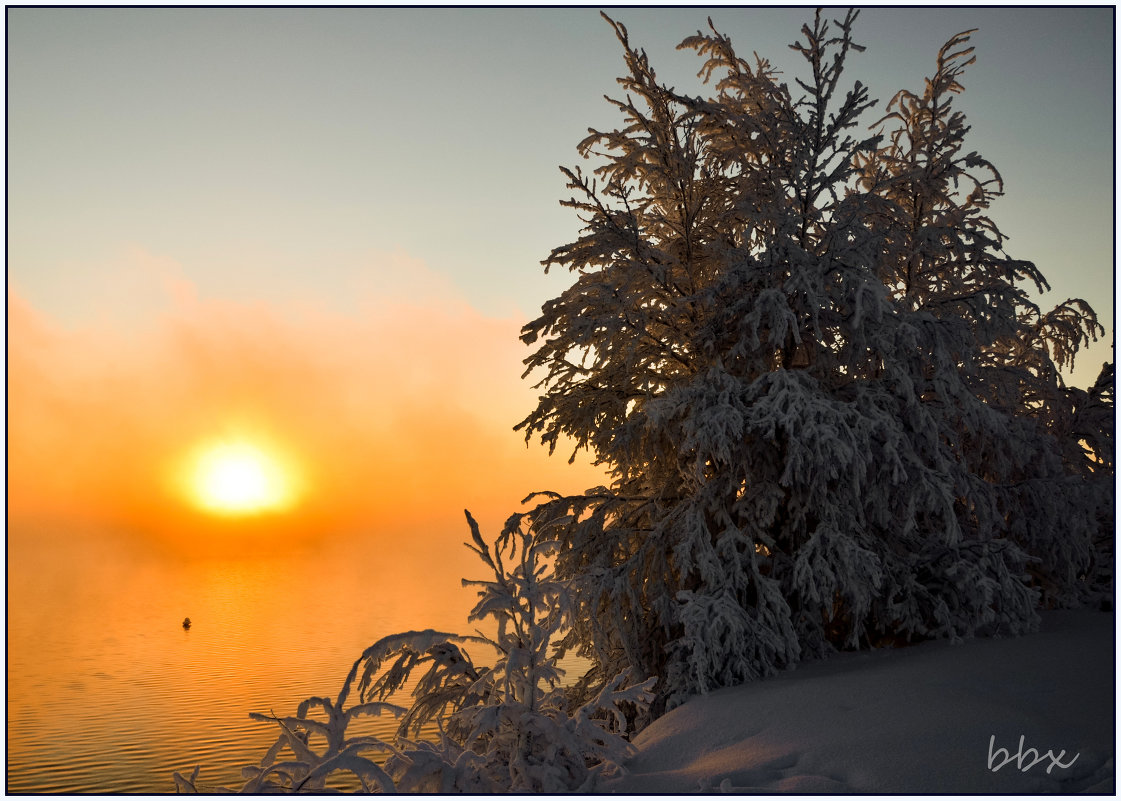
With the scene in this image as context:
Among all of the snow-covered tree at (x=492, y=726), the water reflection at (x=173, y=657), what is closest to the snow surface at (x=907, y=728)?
the snow-covered tree at (x=492, y=726)

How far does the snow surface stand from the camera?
192 inches

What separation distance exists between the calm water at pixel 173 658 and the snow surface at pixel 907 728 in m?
2.75

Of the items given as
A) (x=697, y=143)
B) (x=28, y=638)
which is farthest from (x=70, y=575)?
(x=697, y=143)

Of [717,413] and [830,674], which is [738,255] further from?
[830,674]

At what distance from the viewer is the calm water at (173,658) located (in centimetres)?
2002

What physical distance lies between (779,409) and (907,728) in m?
3.40

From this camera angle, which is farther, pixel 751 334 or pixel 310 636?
pixel 310 636

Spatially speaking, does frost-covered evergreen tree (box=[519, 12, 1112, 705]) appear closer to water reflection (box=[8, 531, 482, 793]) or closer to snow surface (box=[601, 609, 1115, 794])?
snow surface (box=[601, 609, 1115, 794])

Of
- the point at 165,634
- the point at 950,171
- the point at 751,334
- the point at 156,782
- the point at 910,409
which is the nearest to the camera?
the point at 910,409

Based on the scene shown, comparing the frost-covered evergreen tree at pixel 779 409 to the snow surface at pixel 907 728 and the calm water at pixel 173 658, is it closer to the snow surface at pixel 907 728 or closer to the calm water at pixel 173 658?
the snow surface at pixel 907 728

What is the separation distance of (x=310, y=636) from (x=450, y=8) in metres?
36.8

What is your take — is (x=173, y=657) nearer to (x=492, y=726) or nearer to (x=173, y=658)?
(x=173, y=658)

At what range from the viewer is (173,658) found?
34.7m

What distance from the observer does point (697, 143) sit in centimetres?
997
